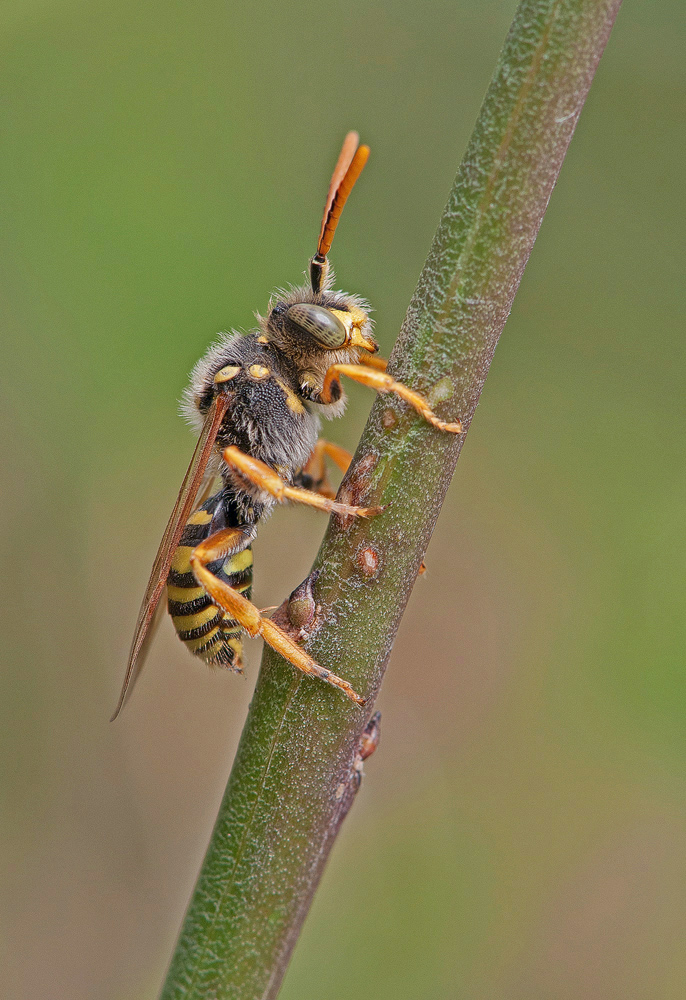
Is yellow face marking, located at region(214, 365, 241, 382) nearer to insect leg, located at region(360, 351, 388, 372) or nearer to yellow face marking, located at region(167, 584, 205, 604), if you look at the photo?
insect leg, located at region(360, 351, 388, 372)

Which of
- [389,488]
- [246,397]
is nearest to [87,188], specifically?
[246,397]

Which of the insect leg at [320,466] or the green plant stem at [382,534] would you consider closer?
the green plant stem at [382,534]

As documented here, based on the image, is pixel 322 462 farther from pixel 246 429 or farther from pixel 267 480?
pixel 267 480

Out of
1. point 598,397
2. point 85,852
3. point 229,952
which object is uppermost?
point 598,397

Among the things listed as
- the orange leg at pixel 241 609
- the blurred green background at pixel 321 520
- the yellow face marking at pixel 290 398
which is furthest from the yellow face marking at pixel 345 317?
the blurred green background at pixel 321 520

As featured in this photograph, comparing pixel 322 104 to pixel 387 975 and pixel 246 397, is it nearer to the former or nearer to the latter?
pixel 246 397

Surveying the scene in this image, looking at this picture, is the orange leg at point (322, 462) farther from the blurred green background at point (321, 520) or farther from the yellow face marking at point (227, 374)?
the blurred green background at point (321, 520)
